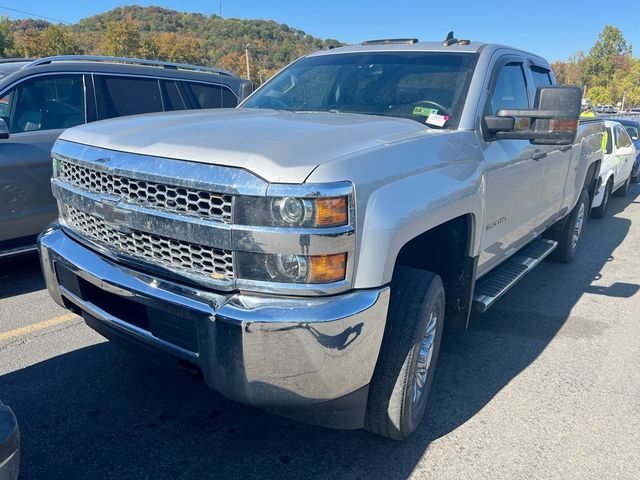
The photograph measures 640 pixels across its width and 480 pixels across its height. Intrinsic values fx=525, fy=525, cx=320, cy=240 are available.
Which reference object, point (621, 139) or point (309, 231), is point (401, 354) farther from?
point (621, 139)

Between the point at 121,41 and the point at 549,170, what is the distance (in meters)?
50.5

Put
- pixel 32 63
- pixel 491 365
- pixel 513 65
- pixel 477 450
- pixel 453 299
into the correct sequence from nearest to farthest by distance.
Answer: pixel 477 450 → pixel 453 299 → pixel 491 365 → pixel 513 65 → pixel 32 63

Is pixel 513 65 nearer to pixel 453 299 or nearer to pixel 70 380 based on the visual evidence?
pixel 453 299

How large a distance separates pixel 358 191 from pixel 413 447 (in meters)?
1.45

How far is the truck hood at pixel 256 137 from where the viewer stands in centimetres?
199

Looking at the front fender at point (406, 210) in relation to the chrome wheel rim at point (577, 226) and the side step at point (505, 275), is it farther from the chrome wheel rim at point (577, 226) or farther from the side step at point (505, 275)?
the chrome wheel rim at point (577, 226)

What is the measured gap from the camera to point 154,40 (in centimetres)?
5334

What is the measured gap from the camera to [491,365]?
3547 mm

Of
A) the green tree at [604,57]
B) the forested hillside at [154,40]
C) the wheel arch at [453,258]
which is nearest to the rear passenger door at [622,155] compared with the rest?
the wheel arch at [453,258]

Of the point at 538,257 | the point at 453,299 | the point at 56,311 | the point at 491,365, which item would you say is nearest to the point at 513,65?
the point at 538,257

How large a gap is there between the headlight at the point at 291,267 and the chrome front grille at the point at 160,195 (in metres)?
0.18

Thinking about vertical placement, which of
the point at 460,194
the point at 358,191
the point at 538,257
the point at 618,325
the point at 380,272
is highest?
the point at 358,191

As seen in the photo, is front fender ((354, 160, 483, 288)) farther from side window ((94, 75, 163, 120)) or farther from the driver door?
side window ((94, 75, 163, 120))

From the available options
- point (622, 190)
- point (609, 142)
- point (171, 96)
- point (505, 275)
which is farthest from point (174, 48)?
point (505, 275)
